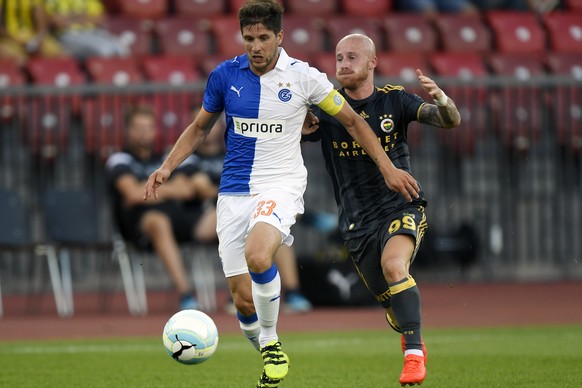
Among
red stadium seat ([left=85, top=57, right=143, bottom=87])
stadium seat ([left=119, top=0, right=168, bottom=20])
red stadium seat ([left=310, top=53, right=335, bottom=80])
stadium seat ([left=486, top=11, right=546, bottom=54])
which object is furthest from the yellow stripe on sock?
stadium seat ([left=486, top=11, right=546, bottom=54])

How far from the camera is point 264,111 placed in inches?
299

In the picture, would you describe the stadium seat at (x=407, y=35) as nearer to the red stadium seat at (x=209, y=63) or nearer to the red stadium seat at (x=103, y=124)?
the red stadium seat at (x=209, y=63)

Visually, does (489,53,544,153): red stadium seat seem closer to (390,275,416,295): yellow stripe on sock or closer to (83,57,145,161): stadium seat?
(83,57,145,161): stadium seat

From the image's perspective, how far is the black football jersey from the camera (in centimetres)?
786

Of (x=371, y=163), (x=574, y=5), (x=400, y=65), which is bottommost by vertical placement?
(x=371, y=163)

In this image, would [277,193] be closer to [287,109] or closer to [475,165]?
[287,109]

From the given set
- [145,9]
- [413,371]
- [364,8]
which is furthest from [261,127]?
[364,8]

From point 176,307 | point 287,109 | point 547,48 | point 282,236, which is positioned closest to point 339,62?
point 287,109

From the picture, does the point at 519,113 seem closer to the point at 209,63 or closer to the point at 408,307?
the point at 209,63

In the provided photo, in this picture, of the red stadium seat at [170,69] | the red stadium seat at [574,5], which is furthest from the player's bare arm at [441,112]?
the red stadium seat at [574,5]

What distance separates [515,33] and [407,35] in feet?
5.82

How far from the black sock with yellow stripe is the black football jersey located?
22.9 inches

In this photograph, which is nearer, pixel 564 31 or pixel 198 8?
pixel 198 8

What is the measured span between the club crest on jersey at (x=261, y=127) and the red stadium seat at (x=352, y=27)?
33.1ft
